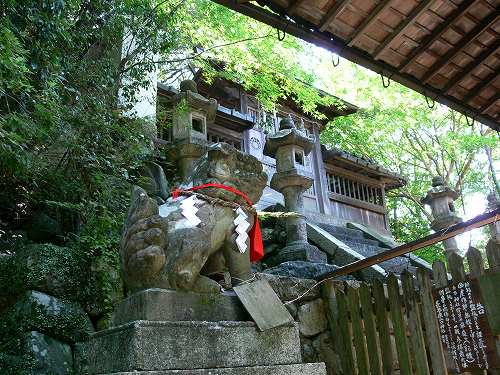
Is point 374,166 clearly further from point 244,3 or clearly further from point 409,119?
point 244,3

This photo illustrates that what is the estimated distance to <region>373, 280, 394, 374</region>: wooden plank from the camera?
4059mm

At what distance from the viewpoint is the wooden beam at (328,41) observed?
3201 millimetres

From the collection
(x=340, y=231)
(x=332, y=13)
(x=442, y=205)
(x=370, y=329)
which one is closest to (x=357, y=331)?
(x=370, y=329)

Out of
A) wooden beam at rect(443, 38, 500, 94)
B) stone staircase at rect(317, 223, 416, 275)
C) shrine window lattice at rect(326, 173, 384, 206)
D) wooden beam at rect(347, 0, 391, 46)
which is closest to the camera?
wooden beam at rect(347, 0, 391, 46)

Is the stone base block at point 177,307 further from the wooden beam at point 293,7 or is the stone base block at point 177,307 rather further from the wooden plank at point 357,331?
the wooden beam at point 293,7

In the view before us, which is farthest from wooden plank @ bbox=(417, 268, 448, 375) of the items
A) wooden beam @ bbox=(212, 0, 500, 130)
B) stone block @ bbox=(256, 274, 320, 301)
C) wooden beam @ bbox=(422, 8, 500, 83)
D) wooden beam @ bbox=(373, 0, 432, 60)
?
wooden beam @ bbox=(373, 0, 432, 60)

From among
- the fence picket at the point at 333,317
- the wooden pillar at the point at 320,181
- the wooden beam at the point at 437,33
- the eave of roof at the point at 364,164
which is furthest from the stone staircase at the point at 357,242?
the wooden beam at the point at 437,33

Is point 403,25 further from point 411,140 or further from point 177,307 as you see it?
point 411,140

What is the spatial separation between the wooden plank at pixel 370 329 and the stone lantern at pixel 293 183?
3.29 m

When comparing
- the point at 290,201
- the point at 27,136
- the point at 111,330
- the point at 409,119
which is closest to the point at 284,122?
the point at 290,201

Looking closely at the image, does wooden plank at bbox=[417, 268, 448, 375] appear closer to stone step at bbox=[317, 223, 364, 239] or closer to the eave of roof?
stone step at bbox=[317, 223, 364, 239]

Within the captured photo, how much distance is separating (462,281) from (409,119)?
50.2 feet

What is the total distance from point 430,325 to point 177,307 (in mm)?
2319

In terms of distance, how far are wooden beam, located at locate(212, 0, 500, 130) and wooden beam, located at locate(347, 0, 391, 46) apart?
A: 0.07 meters
